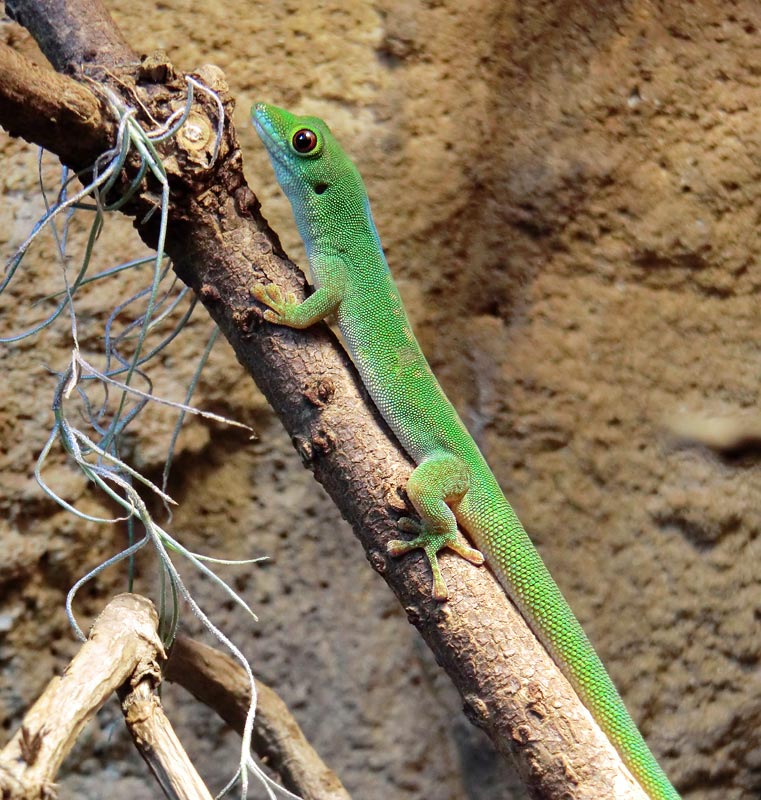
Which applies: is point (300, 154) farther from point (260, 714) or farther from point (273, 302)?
point (260, 714)

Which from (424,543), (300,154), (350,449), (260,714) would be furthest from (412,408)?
(260,714)

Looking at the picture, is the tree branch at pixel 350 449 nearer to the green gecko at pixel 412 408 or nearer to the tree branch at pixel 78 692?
the green gecko at pixel 412 408

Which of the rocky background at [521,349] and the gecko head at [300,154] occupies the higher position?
the gecko head at [300,154]

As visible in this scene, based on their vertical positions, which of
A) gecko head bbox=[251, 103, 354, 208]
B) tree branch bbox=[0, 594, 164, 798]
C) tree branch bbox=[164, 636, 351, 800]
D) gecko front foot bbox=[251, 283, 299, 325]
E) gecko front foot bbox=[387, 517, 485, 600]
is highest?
gecko head bbox=[251, 103, 354, 208]

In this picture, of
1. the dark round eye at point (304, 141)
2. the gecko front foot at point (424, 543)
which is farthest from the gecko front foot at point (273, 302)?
the dark round eye at point (304, 141)

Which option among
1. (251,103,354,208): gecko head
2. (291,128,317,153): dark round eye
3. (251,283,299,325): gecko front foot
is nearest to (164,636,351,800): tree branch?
(251,283,299,325): gecko front foot

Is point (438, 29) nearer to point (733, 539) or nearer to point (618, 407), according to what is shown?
point (618, 407)

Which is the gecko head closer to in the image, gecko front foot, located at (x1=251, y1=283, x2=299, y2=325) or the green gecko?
the green gecko
